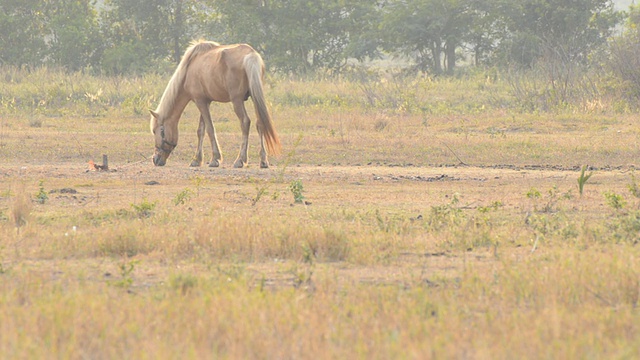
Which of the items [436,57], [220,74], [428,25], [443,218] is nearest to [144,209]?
[443,218]

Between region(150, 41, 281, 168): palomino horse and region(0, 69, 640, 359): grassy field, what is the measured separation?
42cm

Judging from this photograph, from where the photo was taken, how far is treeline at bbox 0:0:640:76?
2958cm

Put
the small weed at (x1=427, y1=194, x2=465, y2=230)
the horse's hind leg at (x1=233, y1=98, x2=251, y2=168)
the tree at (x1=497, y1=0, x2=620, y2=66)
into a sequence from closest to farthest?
the small weed at (x1=427, y1=194, x2=465, y2=230), the horse's hind leg at (x1=233, y1=98, x2=251, y2=168), the tree at (x1=497, y1=0, x2=620, y2=66)

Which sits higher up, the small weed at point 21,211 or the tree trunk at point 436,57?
the tree trunk at point 436,57

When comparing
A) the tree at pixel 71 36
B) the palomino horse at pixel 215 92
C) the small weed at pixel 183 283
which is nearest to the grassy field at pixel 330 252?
the small weed at pixel 183 283

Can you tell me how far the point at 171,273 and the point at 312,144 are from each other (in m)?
9.14

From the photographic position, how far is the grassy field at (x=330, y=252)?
181 inches

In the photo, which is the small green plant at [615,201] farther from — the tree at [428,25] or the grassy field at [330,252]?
the tree at [428,25]

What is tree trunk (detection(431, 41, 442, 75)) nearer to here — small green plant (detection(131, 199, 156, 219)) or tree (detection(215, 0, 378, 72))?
tree (detection(215, 0, 378, 72))

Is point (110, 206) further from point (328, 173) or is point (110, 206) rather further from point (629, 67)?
point (629, 67)

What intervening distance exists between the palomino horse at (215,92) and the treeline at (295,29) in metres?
16.8

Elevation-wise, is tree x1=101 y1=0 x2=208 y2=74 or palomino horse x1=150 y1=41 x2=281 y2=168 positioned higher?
tree x1=101 y1=0 x2=208 y2=74

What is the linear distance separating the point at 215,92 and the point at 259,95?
95cm

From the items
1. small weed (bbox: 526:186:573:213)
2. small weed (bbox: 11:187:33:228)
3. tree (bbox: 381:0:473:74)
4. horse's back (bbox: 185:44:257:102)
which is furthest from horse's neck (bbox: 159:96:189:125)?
tree (bbox: 381:0:473:74)
